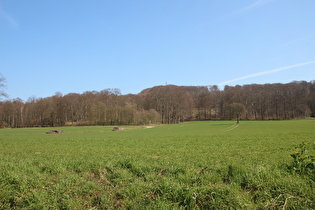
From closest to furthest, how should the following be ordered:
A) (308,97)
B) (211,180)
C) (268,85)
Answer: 1. (211,180)
2. (308,97)
3. (268,85)

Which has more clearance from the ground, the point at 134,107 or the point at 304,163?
the point at 134,107

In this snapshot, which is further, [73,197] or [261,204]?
[73,197]

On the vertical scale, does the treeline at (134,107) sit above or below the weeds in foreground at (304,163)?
above

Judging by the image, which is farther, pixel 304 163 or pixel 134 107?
pixel 134 107

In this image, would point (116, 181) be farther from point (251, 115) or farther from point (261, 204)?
point (251, 115)

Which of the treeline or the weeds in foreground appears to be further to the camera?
the treeline

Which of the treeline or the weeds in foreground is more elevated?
the treeline

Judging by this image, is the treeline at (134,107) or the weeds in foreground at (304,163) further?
the treeline at (134,107)

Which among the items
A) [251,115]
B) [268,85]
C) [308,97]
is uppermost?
[268,85]

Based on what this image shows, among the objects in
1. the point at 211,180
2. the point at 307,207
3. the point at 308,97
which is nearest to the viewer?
the point at 307,207

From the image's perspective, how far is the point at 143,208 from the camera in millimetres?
4750

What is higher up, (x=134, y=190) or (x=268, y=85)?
(x=268, y=85)

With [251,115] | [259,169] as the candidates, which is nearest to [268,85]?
[251,115]

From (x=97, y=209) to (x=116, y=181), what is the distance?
1.19 m
